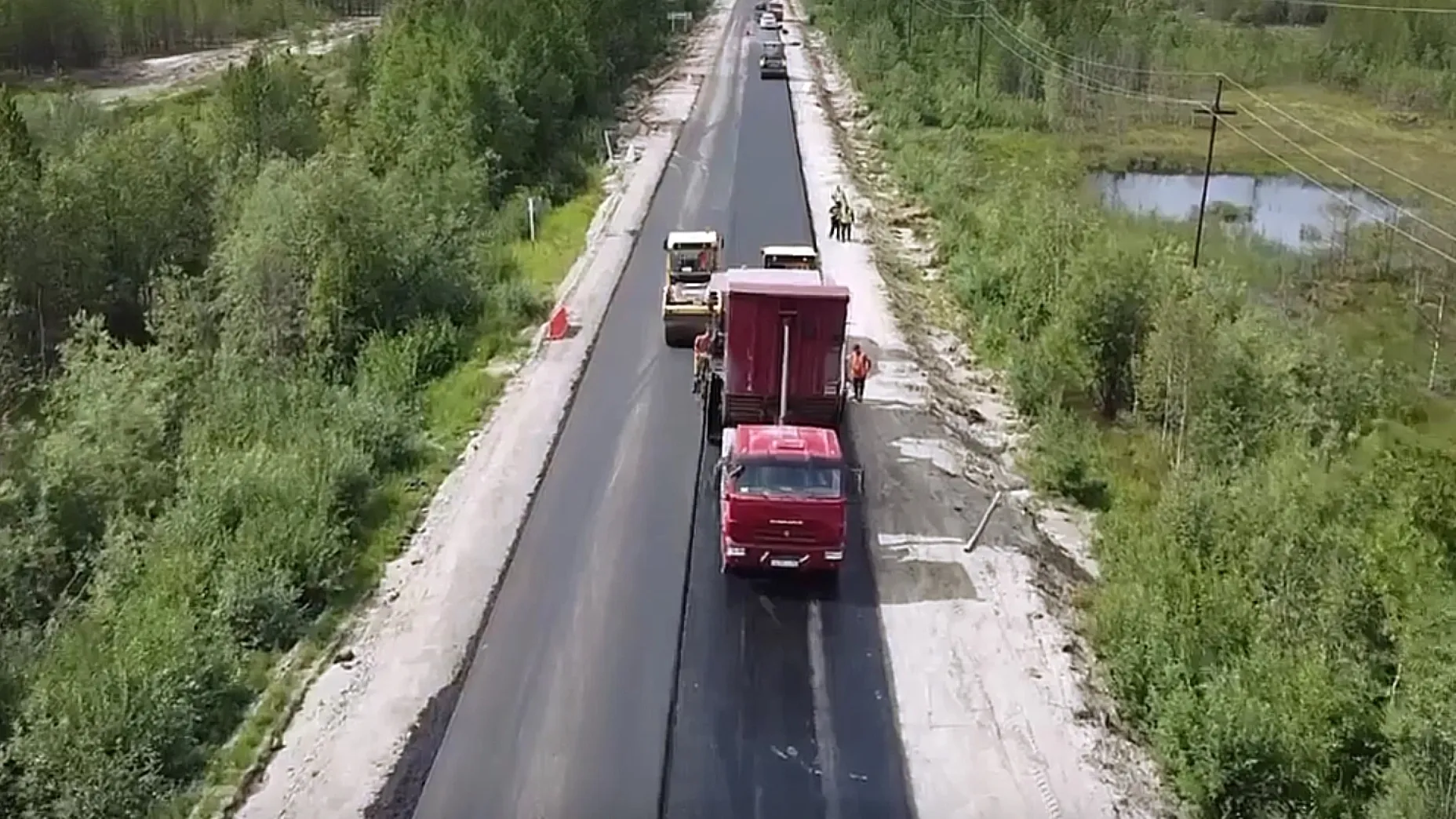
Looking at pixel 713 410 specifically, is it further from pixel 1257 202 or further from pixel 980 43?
pixel 980 43

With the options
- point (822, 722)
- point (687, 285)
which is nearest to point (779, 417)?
point (822, 722)

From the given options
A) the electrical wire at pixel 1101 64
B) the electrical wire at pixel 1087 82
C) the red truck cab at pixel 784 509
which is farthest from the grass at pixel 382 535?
the electrical wire at pixel 1101 64

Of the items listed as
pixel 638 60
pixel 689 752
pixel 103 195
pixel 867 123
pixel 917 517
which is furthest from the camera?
pixel 638 60

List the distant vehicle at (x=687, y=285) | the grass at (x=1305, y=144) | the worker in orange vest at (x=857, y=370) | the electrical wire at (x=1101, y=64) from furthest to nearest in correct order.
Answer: the electrical wire at (x=1101, y=64)
the grass at (x=1305, y=144)
the distant vehicle at (x=687, y=285)
the worker in orange vest at (x=857, y=370)

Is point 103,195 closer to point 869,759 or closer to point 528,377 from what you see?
point 528,377

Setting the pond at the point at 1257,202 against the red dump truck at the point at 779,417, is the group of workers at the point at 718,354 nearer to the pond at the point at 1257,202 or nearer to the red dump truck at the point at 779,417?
the red dump truck at the point at 779,417

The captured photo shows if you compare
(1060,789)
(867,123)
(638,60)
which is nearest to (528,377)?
(1060,789)
